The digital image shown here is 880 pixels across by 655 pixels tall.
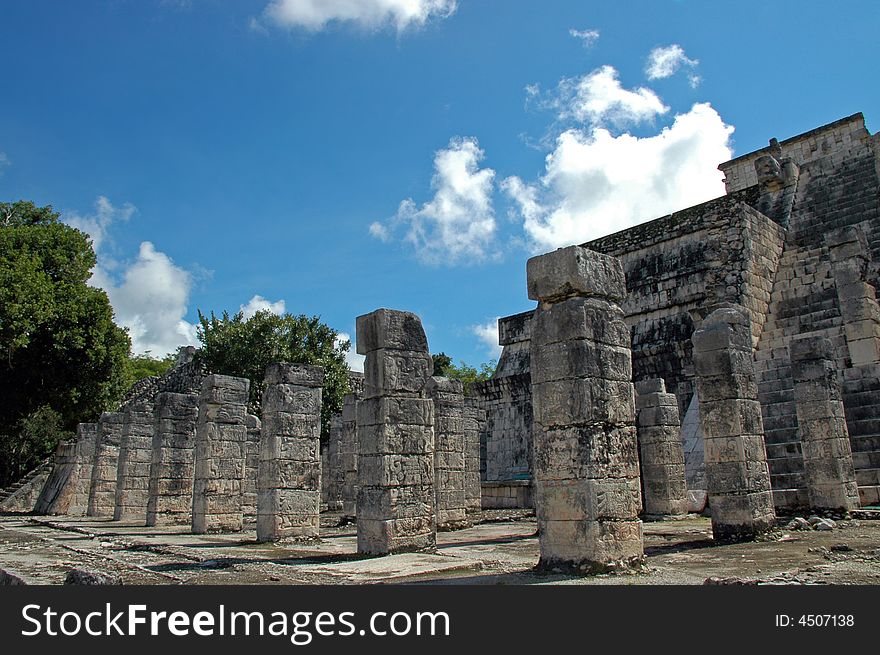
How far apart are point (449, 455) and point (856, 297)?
9892mm

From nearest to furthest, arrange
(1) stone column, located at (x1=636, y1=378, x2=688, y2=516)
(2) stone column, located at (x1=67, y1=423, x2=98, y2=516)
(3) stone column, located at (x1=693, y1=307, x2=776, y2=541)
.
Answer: (3) stone column, located at (x1=693, y1=307, x2=776, y2=541) → (1) stone column, located at (x1=636, y1=378, x2=688, y2=516) → (2) stone column, located at (x1=67, y1=423, x2=98, y2=516)

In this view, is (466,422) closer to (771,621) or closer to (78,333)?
(771,621)

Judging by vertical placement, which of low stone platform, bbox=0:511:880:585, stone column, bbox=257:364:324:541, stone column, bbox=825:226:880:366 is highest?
stone column, bbox=825:226:880:366

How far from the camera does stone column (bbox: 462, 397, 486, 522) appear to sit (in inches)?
642

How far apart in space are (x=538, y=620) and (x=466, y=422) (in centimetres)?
1324

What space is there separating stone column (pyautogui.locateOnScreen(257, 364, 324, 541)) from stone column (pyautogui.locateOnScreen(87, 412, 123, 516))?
10461 mm

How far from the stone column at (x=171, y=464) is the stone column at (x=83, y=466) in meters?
6.24

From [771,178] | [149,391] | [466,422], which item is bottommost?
[466,422]

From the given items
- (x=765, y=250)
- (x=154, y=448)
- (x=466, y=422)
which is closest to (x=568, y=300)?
(x=466, y=422)

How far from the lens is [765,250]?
766 inches

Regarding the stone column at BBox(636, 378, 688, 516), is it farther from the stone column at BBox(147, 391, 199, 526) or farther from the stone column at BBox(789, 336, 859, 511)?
the stone column at BBox(147, 391, 199, 526)

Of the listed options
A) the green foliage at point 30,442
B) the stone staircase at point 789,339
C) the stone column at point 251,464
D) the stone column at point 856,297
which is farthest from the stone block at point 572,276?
the green foliage at point 30,442

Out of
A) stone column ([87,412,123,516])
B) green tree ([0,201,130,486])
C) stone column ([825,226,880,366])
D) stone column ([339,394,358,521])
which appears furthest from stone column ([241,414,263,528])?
stone column ([825,226,880,366])

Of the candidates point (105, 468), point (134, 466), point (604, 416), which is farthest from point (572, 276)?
point (105, 468)
